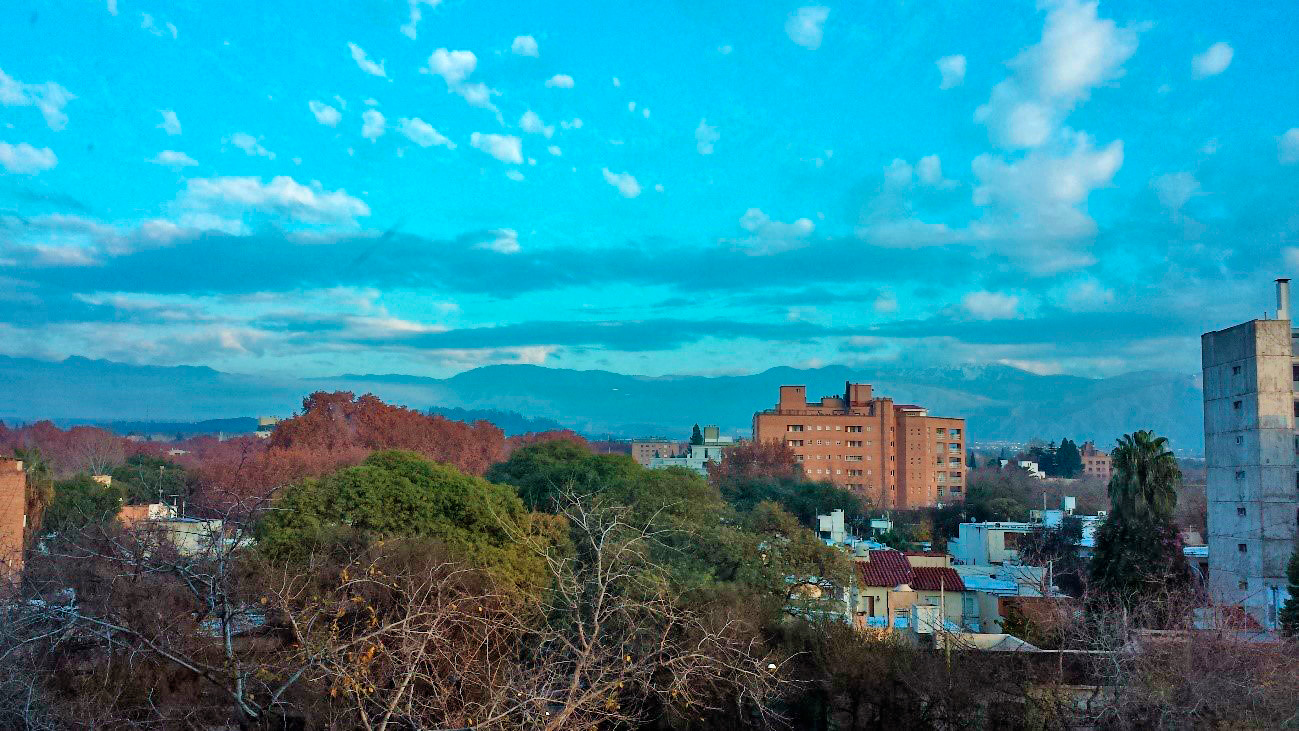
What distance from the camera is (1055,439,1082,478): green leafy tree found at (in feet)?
350

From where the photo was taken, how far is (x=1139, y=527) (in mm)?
26609

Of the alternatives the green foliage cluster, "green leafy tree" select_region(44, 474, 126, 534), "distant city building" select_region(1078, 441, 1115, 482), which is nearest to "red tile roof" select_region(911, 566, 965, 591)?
the green foliage cluster

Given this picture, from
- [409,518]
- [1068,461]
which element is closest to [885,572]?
[409,518]

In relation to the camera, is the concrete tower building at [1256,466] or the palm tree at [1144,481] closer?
the palm tree at [1144,481]

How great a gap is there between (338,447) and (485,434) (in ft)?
51.6

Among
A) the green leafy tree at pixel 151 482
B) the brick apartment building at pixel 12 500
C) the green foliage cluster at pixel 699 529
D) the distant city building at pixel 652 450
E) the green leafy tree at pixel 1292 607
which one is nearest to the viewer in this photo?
the green foliage cluster at pixel 699 529

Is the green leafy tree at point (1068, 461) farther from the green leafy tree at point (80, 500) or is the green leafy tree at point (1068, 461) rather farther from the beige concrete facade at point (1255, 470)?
the green leafy tree at point (80, 500)

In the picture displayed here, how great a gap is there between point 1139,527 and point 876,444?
212 ft

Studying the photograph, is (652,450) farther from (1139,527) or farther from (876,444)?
(1139,527)

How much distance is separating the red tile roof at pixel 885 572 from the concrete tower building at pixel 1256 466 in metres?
9.85

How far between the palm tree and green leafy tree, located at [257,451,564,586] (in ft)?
54.5

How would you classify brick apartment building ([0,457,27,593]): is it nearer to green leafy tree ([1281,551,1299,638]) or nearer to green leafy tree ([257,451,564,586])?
green leafy tree ([257,451,564,586])

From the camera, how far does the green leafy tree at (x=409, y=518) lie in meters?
19.9

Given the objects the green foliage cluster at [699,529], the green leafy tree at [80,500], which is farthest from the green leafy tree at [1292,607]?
the green leafy tree at [80,500]
